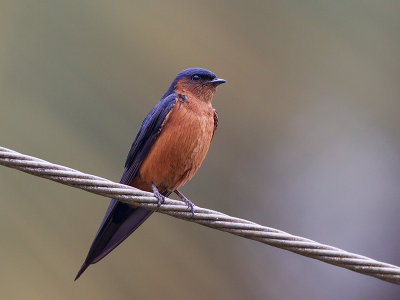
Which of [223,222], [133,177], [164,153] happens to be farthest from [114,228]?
[223,222]

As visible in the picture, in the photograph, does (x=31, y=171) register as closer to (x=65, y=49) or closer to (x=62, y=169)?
(x=62, y=169)

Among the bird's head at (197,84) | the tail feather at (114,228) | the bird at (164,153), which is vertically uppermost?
the bird's head at (197,84)

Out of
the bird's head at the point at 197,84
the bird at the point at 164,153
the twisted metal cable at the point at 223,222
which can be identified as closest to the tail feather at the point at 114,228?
the bird at the point at 164,153

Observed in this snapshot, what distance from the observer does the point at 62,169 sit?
2822 mm

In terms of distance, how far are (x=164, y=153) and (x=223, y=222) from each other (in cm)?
141

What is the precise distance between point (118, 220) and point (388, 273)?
2.23 meters

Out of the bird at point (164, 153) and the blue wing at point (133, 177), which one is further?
the bird at point (164, 153)

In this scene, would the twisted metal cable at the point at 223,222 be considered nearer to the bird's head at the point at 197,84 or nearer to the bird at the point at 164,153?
the bird at the point at 164,153

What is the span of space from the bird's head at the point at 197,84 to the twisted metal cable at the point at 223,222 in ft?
6.21

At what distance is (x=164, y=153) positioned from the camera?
4316mm

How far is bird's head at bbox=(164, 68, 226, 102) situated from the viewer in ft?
16.0

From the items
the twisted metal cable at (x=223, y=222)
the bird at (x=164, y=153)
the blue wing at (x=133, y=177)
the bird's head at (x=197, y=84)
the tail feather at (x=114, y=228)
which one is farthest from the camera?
the bird's head at (x=197, y=84)

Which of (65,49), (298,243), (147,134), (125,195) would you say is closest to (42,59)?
(65,49)

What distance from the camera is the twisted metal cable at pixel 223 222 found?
2.70 meters
